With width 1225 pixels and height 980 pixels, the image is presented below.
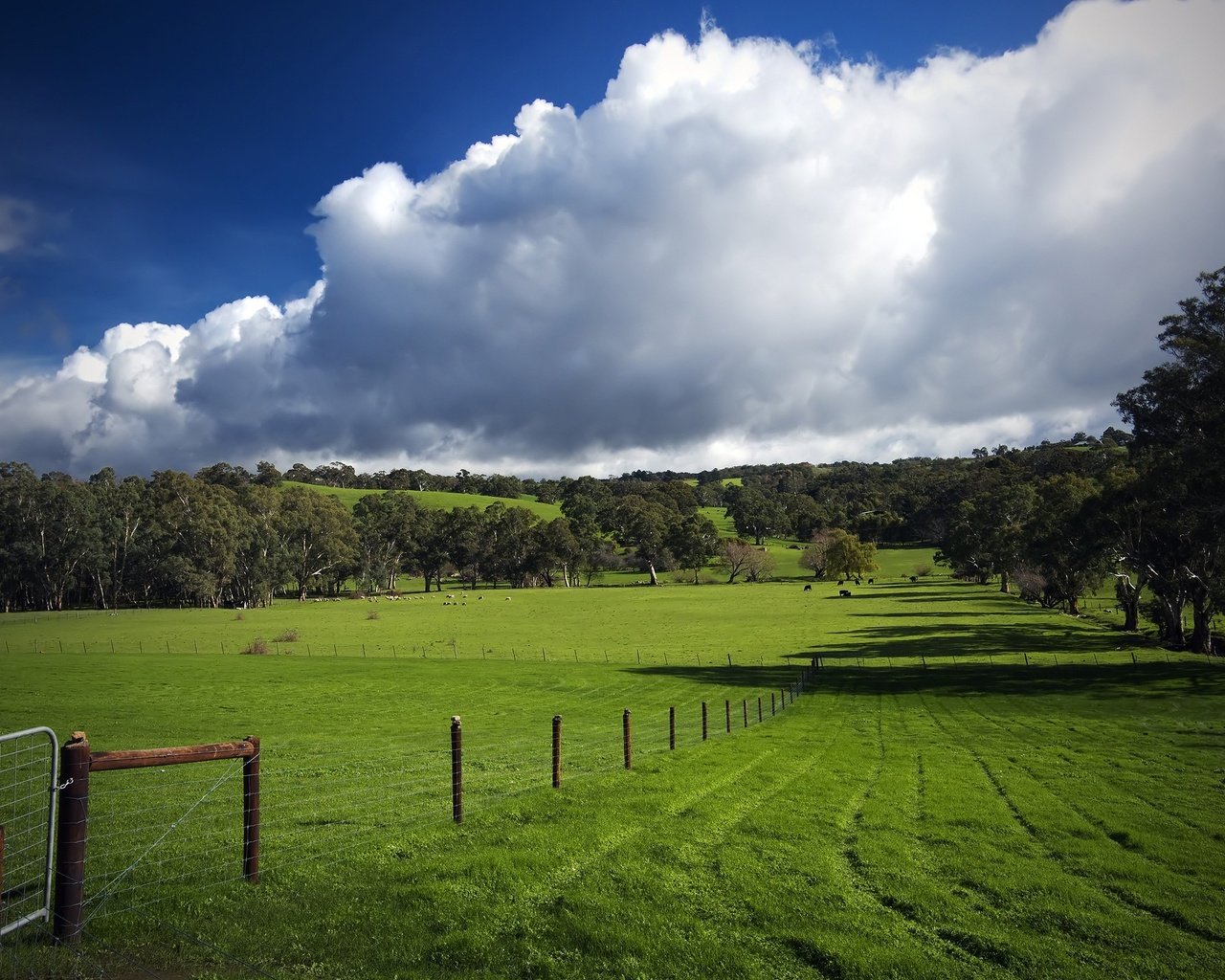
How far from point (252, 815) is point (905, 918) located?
24.0 feet

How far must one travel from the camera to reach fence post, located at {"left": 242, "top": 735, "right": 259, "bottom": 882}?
8.10m

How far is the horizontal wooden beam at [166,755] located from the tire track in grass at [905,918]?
732 centimetres

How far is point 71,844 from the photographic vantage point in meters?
6.42

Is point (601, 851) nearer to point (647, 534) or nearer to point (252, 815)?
point (252, 815)

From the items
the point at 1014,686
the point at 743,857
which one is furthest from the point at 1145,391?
Answer: the point at 743,857

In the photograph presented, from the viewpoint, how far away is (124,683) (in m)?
36.2

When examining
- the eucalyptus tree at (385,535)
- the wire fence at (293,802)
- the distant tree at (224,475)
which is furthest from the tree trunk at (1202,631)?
the distant tree at (224,475)

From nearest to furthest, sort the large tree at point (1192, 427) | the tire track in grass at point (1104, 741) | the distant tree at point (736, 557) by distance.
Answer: the tire track in grass at point (1104, 741) → the large tree at point (1192, 427) → the distant tree at point (736, 557)

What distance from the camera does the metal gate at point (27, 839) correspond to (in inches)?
251

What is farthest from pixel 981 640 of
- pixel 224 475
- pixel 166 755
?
pixel 224 475

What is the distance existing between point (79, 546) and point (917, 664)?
116260 millimetres

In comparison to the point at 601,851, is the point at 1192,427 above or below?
above

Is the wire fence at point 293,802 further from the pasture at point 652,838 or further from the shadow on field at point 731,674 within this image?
the shadow on field at point 731,674

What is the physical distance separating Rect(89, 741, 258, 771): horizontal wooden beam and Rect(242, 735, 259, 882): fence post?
0.13 m
